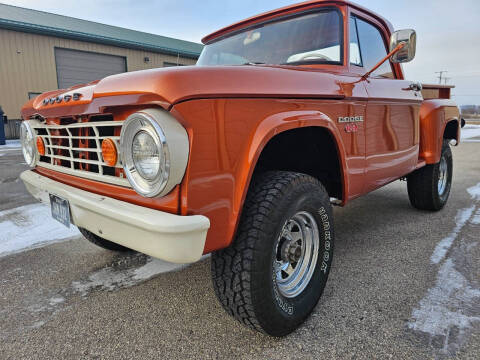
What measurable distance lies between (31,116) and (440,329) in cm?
280

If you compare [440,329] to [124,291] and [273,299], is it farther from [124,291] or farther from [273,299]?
[124,291]

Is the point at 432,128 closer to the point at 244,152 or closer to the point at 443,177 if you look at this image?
the point at 443,177

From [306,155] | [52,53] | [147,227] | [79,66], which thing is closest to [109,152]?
[147,227]

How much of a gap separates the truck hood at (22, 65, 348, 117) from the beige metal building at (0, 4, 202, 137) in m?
13.0

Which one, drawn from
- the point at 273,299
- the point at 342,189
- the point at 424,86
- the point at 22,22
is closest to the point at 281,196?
the point at 273,299

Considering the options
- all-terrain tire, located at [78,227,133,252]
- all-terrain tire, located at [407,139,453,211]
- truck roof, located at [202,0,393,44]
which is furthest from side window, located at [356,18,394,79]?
all-terrain tire, located at [78,227,133,252]

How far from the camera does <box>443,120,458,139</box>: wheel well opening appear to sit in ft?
13.4

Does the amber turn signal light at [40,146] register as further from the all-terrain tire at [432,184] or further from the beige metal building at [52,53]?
the beige metal building at [52,53]

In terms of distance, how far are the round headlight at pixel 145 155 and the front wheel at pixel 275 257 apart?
1.57ft

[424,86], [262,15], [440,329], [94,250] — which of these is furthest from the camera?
[424,86]

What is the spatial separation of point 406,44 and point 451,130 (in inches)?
90.8

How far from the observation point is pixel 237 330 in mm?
1876

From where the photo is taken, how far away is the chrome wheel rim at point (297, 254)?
1.90 m

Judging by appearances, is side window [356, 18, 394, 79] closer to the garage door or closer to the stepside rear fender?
the stepside rear fender
